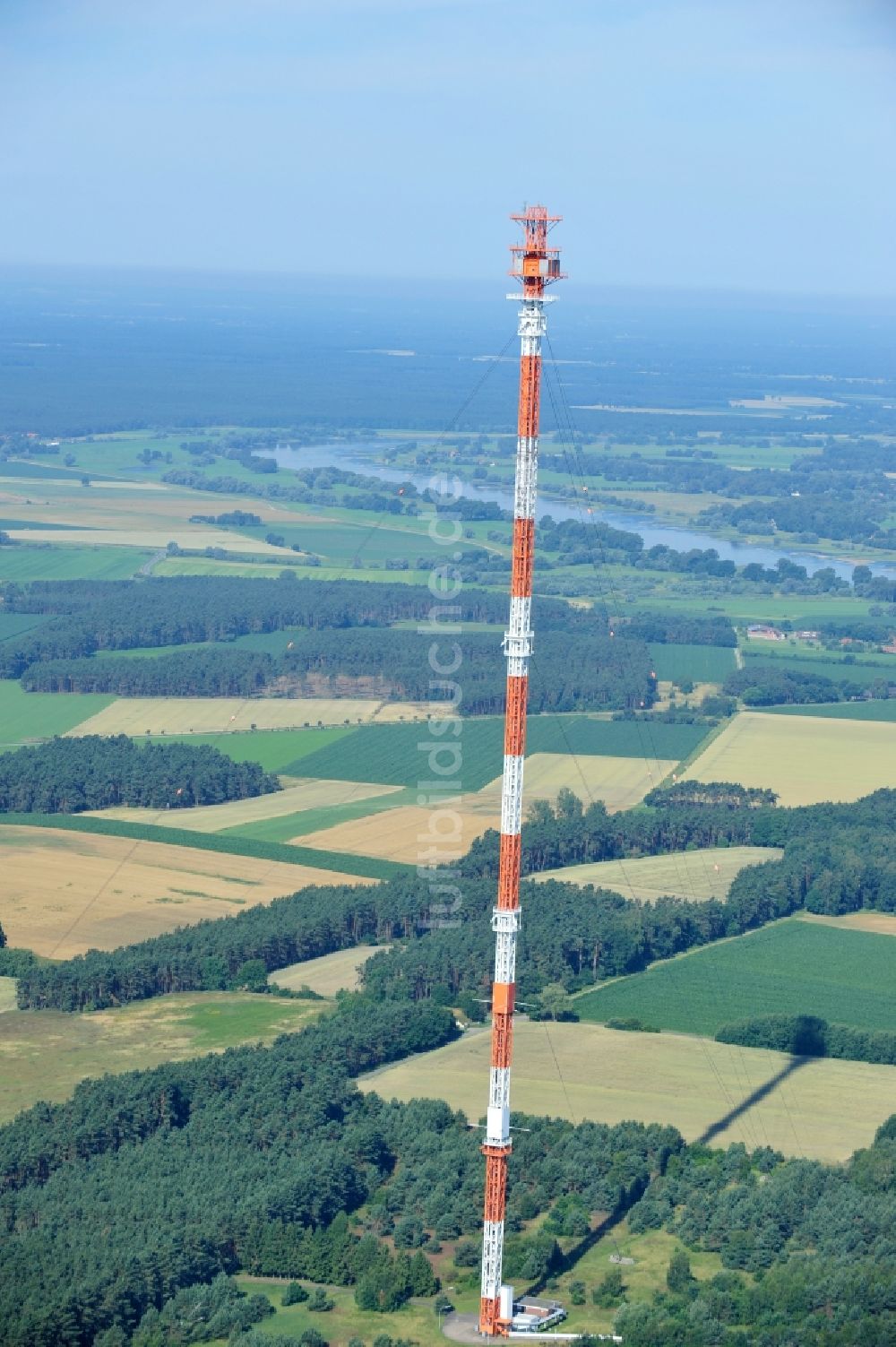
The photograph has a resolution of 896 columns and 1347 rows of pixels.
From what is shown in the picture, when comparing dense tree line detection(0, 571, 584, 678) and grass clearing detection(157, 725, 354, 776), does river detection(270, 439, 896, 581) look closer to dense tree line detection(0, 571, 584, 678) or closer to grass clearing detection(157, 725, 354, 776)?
dense tree line detection(0, 571, 584, 678)

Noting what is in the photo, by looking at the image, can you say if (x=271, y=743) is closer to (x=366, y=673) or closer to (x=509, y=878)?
(x=366, y=673)

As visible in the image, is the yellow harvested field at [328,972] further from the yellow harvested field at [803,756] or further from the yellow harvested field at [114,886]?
the yellow harvested field at [803,756]

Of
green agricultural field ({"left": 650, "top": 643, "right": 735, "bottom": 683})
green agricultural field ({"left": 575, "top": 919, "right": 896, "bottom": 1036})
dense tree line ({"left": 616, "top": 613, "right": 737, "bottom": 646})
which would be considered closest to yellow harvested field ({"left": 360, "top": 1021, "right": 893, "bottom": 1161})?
green agricultural field ({"left": 575, "top": 919, "right": 896, "bottom": 1036})

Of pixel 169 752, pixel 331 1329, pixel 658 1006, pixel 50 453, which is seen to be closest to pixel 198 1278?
pixel 331 1329

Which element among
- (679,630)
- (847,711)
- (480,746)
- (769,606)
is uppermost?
(769,606)

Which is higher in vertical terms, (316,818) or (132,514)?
(132,514)

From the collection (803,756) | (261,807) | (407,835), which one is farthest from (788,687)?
(407,835)
